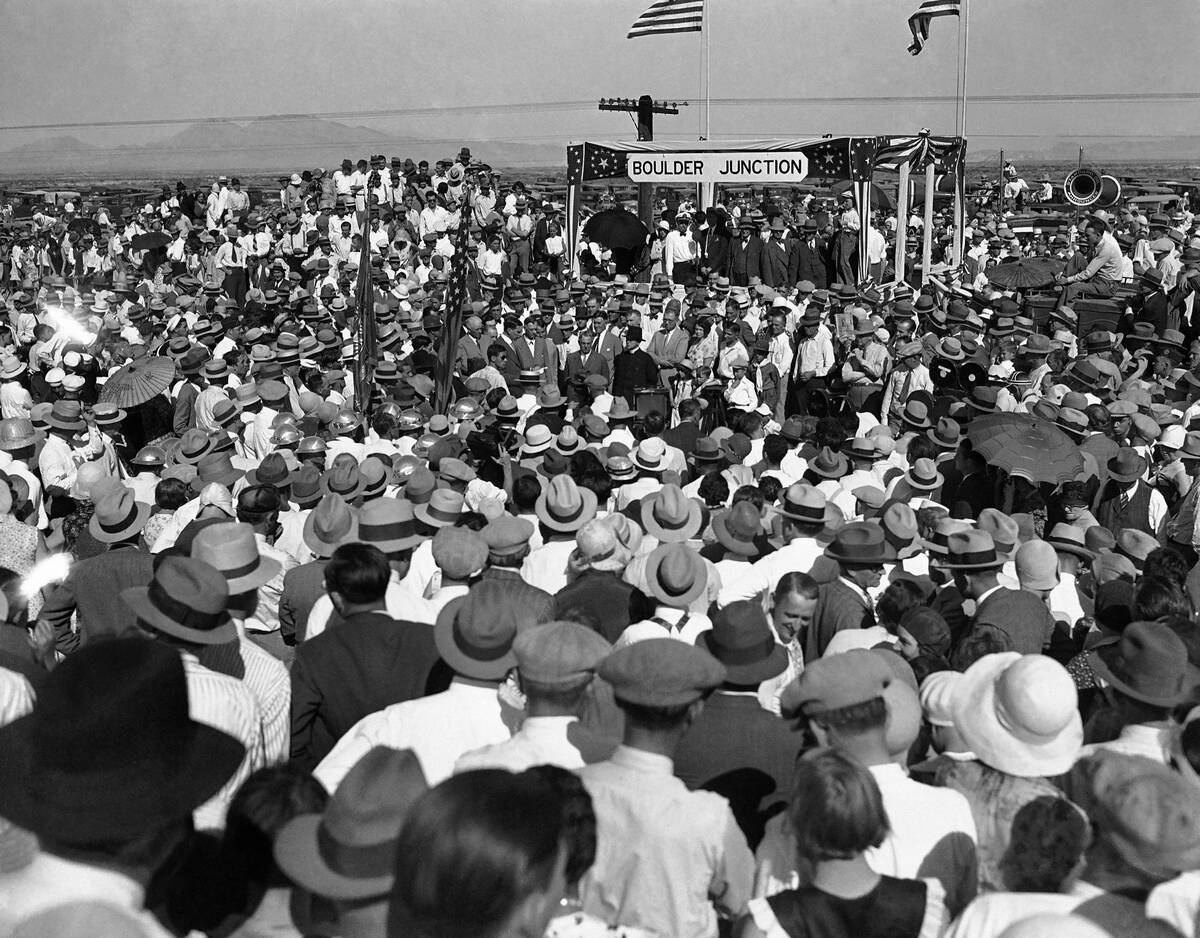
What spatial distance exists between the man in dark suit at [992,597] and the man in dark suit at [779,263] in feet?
48.3

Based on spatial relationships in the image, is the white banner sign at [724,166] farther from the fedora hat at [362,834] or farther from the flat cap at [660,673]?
A: the fedora hat at [362,834]

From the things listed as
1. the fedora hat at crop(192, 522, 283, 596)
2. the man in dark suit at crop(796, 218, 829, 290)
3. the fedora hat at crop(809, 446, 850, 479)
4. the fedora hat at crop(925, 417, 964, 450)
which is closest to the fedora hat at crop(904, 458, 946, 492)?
the fedora hat at crop(809, 446, 850, 479)

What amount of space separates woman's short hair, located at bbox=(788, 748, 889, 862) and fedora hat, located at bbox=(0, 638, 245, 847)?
144cm

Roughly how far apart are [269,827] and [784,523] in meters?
3.75

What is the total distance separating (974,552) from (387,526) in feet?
8.94

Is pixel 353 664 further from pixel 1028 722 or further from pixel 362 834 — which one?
pixel 1028 722

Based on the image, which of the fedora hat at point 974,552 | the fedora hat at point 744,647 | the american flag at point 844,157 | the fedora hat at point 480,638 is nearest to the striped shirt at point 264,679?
A: the fedora hat at point 480,638

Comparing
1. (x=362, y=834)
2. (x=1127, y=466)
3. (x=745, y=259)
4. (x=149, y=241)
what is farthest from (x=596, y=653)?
(x=149, y=241)

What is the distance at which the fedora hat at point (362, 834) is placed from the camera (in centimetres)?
253

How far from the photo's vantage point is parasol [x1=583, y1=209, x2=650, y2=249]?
65.1ft

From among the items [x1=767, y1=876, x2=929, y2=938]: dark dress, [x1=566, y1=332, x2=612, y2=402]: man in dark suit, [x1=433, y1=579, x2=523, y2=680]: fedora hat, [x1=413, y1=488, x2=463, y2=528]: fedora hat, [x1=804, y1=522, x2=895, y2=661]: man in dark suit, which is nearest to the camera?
[x1=767, y1=876, x2=929, y2=938]: dark dress

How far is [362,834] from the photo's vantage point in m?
2.52

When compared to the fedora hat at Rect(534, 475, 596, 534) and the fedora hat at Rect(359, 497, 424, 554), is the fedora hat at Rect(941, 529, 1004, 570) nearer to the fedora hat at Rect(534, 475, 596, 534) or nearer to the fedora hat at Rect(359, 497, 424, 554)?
the fedora hat at Rect(534, 475, 596, 534)

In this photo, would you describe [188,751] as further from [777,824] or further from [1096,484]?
[1096,484]
